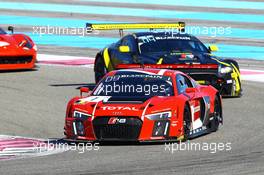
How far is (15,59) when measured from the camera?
22859mm

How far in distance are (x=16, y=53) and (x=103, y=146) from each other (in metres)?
9.64

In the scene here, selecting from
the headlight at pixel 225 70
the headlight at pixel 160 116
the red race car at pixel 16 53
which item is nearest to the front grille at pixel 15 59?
the red race car at pixel 16 53

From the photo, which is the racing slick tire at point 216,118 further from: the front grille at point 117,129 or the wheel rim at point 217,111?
the front grille at point 117,129

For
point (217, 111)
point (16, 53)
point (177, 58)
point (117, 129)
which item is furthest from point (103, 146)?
point (16, 53)

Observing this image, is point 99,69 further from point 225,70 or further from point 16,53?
point 225,70

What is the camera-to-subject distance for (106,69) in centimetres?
2036

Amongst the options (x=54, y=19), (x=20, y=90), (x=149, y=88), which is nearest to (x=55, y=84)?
(x=20, y=90)

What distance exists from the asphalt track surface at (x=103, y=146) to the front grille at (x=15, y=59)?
28 cm

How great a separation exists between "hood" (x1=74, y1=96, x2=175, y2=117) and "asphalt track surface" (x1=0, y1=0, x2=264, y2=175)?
1.57 feet

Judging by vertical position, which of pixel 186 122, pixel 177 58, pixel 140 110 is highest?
pixel 140 110

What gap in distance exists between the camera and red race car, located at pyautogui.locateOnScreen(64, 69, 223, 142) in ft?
43.9

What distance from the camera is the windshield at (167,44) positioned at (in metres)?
19.8

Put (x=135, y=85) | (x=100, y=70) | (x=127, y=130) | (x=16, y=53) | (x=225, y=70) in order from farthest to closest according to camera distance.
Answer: (x=16, y=53) < (x=100, y=70) < (x=225, y=70) < (x=135, y=85) < (x=127, y=130)

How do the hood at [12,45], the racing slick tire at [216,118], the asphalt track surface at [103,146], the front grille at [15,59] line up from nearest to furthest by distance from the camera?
the asphalt track surface at [103,146], the racing slick tire at [216,118], the hood at [12,45], the front grille at [15,59]
